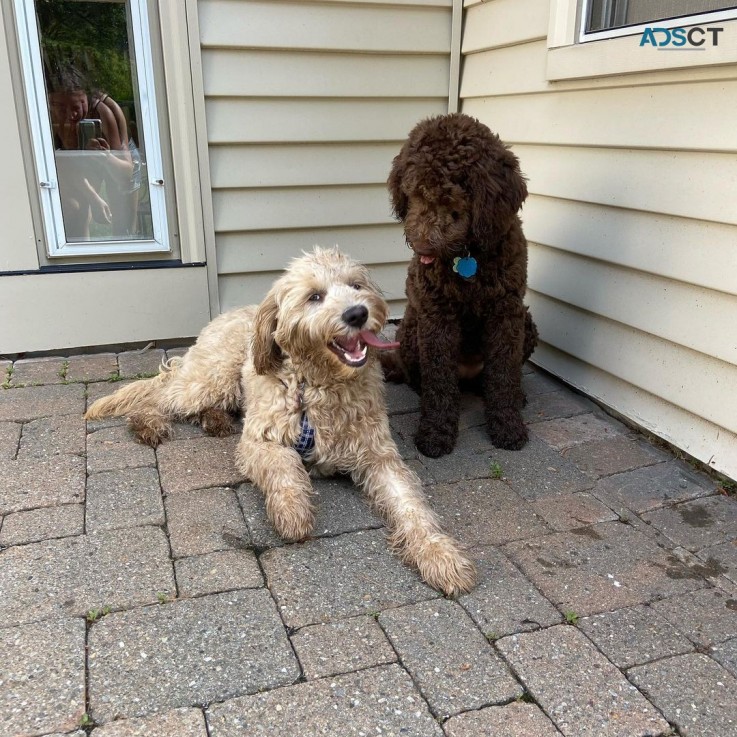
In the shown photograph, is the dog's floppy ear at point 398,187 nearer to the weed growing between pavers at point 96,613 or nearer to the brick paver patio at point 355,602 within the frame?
the brick paver patio at point 355,602

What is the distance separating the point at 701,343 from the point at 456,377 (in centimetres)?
115

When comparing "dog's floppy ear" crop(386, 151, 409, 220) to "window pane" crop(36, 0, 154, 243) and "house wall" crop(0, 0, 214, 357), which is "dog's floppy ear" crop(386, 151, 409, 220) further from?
"window pane" crop(36, 0, 154, 243)

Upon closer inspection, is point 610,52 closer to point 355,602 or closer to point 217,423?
point 217,423

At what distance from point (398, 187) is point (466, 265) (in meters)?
0.47

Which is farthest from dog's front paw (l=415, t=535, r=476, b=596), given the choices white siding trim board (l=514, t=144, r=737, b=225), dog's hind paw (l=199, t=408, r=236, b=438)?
white siding trim board (l=514, t=144, r=737, b=225)

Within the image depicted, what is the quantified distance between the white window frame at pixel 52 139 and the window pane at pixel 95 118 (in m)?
0.05

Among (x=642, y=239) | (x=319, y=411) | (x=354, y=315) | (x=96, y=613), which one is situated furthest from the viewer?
(x=642, y=239)

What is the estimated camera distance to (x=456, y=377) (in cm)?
333

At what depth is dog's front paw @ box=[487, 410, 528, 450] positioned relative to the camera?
11.0ft

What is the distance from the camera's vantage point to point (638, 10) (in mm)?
3217

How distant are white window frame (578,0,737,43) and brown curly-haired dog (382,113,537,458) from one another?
37.1 inches

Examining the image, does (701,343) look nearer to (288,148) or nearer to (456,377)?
(456,377)

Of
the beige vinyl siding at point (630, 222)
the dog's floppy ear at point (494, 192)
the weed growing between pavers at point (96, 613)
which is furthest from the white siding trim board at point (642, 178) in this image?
the weed growing between pavers at point (96, 613)

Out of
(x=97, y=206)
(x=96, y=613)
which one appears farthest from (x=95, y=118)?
(x=96, y=613)
